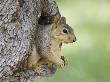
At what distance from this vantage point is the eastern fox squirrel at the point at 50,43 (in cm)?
248

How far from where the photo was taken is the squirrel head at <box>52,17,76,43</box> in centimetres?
251

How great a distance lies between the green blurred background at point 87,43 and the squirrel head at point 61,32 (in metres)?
2.19

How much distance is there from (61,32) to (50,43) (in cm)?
8

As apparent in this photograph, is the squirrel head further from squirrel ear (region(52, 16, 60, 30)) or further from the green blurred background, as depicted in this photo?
the green blurred background

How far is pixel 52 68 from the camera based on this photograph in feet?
8.51

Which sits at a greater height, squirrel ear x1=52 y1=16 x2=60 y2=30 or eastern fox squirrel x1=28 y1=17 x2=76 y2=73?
squirrel ear x1=52 y1=16 x2=60 y2=30

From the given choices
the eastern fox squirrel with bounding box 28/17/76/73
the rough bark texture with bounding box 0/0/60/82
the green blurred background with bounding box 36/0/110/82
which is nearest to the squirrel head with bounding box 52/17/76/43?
the eastern fox squirrel with bounding box 28/17/76/73

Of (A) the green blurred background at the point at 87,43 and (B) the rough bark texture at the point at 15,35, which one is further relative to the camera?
(A) the green blurred background at the point at 87,43

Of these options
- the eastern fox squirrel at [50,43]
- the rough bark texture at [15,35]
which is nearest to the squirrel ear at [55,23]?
the eastern fox squirrel at [50,43]

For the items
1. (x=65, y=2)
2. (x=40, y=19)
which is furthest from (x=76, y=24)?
(x=40, y=19)

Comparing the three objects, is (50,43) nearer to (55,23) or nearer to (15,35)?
(55,23)

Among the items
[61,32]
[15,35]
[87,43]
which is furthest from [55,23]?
[87,43]

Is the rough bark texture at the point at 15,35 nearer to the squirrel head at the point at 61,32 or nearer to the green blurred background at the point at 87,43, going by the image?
the squirrel head at the point at 61,32

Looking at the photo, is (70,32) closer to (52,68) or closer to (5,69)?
(52,68)
